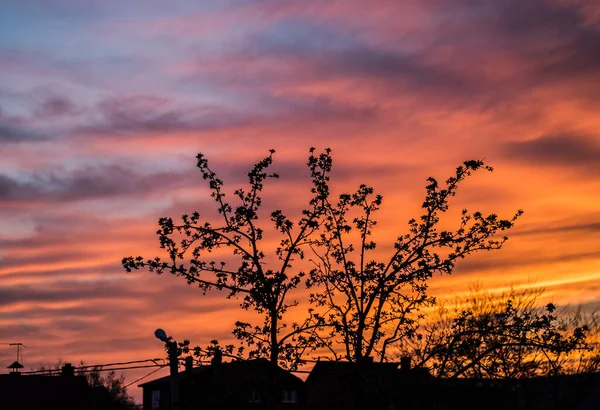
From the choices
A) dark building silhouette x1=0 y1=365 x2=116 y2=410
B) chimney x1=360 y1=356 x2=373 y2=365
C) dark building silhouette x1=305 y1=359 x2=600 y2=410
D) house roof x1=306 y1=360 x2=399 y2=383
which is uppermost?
dark building silhouette x1=0 y1=365 x2=116 y2=410

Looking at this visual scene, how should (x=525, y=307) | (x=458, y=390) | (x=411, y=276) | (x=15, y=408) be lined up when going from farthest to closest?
(x=15, y=408) → (x=525, y=307) → (x=411, y=276) → (x=458, y=390)

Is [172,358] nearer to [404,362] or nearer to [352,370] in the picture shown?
[352,370]

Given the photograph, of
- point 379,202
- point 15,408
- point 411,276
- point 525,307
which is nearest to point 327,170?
point 379,202

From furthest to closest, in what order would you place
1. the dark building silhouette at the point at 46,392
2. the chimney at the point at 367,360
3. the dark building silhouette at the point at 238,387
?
the dark building silhouette at the point at 46,392, the chimney at the point at 367,360, the dark building silhouette at the point at 238,387

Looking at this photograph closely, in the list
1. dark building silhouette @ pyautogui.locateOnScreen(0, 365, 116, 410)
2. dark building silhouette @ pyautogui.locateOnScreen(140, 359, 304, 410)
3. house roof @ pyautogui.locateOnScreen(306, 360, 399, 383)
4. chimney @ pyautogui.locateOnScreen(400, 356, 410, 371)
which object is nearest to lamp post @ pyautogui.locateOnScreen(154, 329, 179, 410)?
dark building silhouette @ pyautogui.locateOnScreen(140, 359, 304, 410)

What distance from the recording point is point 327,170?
2817 centimetres

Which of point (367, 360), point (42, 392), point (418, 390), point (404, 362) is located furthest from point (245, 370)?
point (42, 392)

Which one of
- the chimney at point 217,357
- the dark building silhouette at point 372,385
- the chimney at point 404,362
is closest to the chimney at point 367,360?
the dark building silhouette at point 372,385

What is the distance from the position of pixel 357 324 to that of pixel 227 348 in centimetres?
431

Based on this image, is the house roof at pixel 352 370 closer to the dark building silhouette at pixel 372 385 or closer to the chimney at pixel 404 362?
the dark building silhouette at pixel 372 385

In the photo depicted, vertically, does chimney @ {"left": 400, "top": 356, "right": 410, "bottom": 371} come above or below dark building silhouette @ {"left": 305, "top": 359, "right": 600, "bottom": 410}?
above

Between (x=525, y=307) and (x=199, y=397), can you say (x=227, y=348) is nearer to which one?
(x=199, y=397)

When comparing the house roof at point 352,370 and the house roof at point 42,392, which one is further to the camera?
the house roof at point 42,392

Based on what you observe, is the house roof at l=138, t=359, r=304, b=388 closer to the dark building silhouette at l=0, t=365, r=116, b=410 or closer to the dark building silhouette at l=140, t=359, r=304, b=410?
the dark building silhouette at l=140, t=359, r=304, b=410
